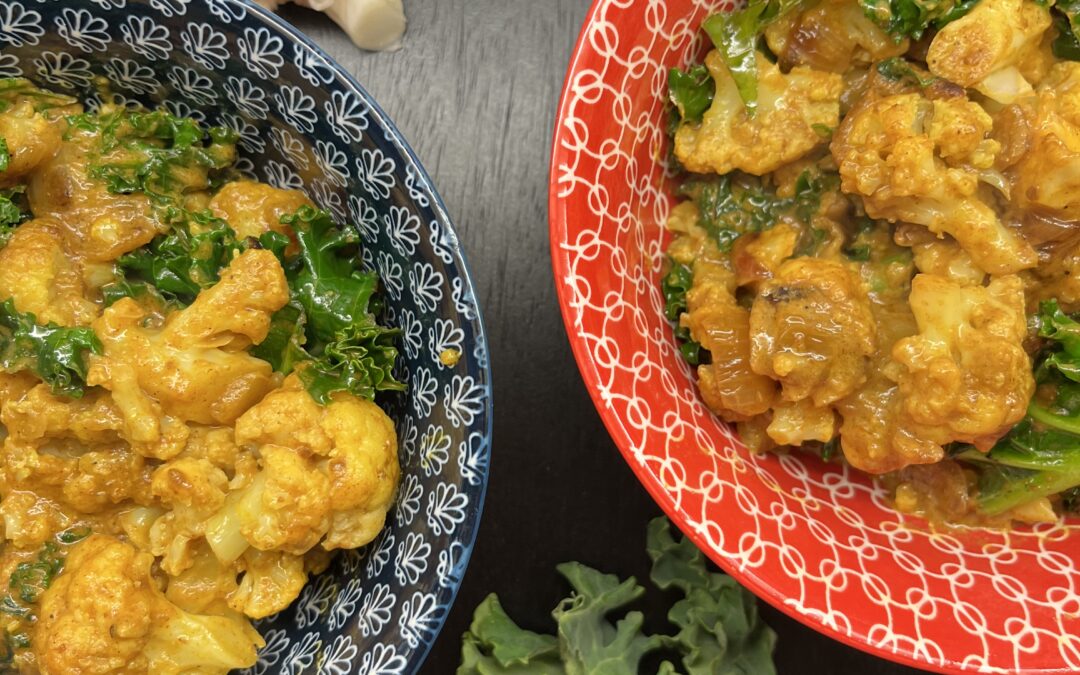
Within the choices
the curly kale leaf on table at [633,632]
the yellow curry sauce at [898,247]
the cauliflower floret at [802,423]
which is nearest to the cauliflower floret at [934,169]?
the yellow curry sauce at [898,247]

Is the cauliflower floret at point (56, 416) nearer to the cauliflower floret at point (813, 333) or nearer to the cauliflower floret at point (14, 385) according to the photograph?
the cauliflower floret at point (14, 385)

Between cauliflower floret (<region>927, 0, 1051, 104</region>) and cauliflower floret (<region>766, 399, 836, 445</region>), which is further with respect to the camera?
cauliflower floret (<region>766, 399, 836, 445</region>)

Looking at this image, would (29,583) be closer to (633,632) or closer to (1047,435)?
(633,632)

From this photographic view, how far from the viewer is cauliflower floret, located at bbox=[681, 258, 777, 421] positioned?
1805mm

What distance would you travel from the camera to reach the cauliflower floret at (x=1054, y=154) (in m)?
1.57

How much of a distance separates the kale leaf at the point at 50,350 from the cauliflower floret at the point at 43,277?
28 millimetres

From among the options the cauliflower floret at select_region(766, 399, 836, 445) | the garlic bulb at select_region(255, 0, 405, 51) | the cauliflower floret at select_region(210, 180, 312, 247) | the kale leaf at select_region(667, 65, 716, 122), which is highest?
Result: the garlic bulb at select_region(255, 0, 405, 51)

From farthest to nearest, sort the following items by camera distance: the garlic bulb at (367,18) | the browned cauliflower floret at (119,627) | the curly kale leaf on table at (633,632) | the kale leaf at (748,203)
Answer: the garlic bulb at (367,18) → the curly kale leaf on table at (633,632) → the kale leaf at (748,203) → the browned cauliflower floret at (119,627)

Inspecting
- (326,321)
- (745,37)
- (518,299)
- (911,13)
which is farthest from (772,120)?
(326,321)

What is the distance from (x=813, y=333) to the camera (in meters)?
1.68

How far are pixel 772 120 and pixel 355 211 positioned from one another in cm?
101

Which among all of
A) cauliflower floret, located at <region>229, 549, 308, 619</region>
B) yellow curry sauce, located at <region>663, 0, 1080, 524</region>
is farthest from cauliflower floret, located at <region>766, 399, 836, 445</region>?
cauliflower floret, located at <region>229, 549, 308, 619</region>

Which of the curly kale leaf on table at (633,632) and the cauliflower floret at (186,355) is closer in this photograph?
the cauliflower floret at (186,355)

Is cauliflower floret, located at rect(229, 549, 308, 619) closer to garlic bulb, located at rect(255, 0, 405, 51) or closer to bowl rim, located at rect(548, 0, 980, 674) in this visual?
bowl rim, located at rect(548, 0, 980, 674)
